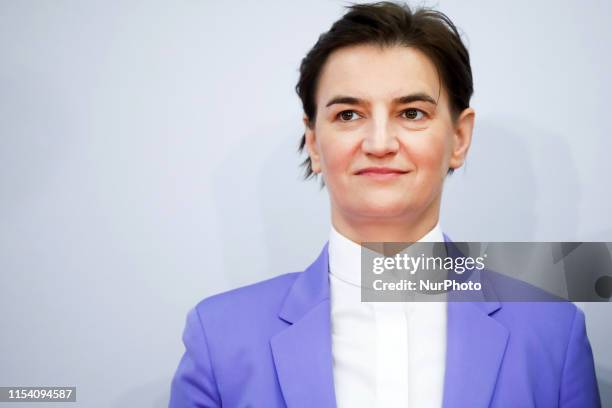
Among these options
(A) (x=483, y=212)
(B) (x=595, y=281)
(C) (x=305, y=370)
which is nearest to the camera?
Result: (C) (x=305, y=370)

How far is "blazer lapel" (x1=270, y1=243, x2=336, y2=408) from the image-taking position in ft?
4.63

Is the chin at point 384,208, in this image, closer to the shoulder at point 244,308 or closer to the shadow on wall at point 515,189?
the shoulder at point 244,308

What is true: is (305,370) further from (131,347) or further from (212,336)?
(131,347)

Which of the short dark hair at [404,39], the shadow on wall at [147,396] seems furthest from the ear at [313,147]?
the shadow on wall at [147,396]

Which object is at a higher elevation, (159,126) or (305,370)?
(159,126)

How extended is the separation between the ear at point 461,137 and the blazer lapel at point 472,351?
1.11ft

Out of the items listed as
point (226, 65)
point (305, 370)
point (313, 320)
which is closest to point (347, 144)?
point (313, 320)

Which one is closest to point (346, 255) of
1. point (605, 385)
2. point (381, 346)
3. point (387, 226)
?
point (387, 226)

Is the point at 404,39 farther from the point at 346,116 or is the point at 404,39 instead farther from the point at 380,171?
the point at 380,171

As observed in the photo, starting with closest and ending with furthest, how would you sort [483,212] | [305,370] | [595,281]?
[305,370], [595,281], [483,212]

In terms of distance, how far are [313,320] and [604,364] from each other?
1.08 meters

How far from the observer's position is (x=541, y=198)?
206 centimetres

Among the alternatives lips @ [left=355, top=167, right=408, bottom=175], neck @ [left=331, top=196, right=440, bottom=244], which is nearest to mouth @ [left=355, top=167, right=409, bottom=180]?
lips @ [left=355, top=167, right=408, bottom=175]

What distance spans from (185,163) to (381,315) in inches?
32.7
